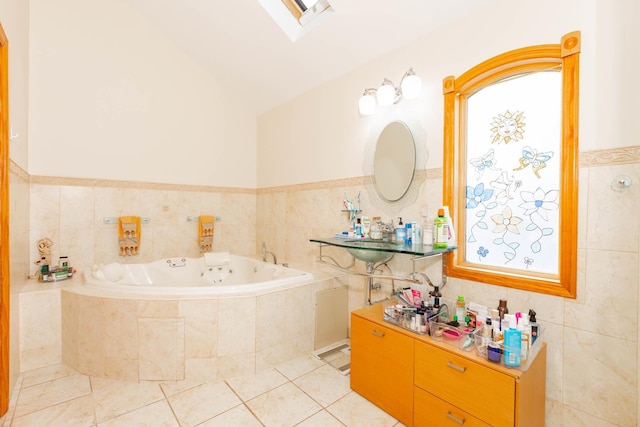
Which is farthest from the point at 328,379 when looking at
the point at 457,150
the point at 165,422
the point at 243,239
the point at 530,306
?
the point at 243,239

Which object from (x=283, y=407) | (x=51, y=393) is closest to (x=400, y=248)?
(x=283, y=407)

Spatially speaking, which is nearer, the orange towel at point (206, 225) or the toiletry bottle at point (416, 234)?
the toiletry bottle at point (416, 234)

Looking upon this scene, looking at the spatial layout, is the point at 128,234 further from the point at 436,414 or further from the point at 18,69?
the point at 436,414

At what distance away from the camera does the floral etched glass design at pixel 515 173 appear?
5.08 feet

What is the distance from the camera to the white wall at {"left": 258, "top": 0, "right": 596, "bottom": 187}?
4.56 ft

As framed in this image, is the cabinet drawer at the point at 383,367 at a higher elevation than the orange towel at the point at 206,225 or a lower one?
lower

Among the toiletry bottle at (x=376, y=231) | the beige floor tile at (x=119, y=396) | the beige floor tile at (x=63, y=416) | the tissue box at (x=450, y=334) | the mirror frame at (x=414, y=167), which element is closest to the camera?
the tissue box at (x=450, y=334)

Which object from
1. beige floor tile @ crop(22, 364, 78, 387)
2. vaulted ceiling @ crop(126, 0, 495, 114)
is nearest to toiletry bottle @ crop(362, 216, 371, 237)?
vaulted ceiling @ crop(126, 0, 495, 114)

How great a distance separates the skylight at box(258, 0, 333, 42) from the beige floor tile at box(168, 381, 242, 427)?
2820mm

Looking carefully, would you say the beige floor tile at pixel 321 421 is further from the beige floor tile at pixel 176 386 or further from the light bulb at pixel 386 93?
the light bulb at pixel 386 93

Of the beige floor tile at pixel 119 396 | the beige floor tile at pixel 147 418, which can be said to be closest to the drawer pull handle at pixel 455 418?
the beige floor tile at pixel 147 418

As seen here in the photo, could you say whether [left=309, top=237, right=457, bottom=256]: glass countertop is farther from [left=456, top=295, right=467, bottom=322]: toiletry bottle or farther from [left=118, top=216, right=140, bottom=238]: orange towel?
[left=118, top=216, right=140, bottom=238]: orange towel

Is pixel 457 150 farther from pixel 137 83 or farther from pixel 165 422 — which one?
pixel 137 83

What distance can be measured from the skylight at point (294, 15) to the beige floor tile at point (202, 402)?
A: 2820mm
